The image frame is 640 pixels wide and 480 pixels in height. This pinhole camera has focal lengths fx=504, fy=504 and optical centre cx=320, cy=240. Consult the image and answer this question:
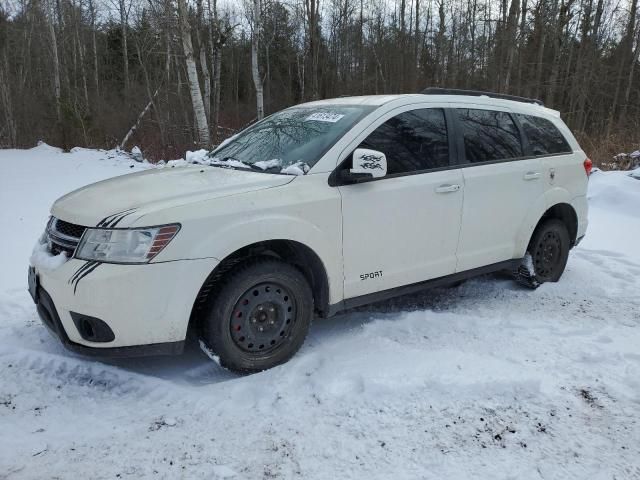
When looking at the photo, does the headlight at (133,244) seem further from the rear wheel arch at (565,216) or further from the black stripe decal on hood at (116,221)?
the rear wheel arch at (565,216)

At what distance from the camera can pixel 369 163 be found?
3.31 m

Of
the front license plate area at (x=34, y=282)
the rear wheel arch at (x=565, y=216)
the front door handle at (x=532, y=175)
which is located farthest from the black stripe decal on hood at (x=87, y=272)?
the rear wheel arch at (x=565, y=216)

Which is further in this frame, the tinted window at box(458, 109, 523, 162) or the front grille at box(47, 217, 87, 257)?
the tinted window at box(458, 109, 523, 162)

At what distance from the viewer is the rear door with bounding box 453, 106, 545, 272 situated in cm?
409

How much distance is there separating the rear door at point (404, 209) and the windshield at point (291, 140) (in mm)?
216

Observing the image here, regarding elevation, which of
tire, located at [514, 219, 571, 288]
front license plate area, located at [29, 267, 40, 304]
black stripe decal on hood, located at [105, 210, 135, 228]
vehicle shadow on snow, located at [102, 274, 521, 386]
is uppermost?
black stripe decal on hood, located at [105, 210, 135, 228]

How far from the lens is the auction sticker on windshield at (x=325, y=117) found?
3.77 metres

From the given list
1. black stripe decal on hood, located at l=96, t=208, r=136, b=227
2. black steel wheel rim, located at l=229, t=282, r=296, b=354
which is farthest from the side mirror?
black stripe decal on hood, located at l=96, t=208, r=136, b=227

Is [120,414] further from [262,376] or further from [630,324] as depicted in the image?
[630,324]

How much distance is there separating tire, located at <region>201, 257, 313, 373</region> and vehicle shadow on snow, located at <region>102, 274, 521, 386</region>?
7.4 inches

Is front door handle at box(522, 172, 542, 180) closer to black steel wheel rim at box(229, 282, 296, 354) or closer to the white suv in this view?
the white suv

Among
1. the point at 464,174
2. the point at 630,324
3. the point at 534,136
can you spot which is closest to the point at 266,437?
the point at 464,174

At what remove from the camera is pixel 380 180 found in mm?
3539

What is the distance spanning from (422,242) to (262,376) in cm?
155
